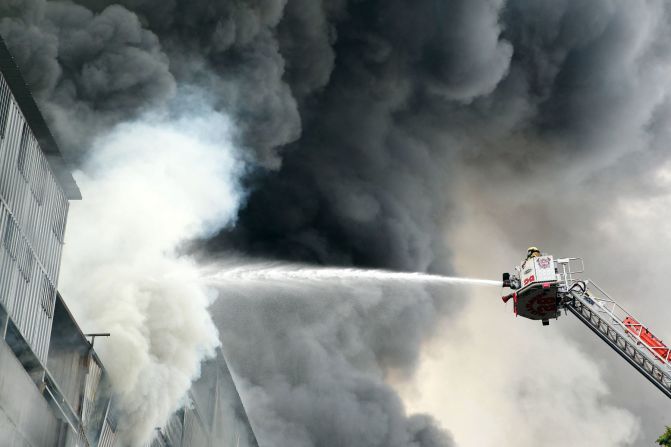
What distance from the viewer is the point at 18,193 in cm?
3000

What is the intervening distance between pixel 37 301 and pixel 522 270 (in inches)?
664

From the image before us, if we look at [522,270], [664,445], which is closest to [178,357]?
[522,270]

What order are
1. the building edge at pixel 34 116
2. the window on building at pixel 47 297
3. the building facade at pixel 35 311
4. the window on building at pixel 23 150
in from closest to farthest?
the building facade at pixel 35 311 < the window on building at pixel 23 150 < the building edge at pixel 34 116 < the window on building at pixel 47 297

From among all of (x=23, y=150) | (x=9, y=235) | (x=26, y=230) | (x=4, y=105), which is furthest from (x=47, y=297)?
(x=4, y=105)

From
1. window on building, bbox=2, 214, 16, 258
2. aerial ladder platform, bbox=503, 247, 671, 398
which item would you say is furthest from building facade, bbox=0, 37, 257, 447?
aerial ladder platform, bbox=503, 247, 671, 398

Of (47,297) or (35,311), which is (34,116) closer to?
(47,297)

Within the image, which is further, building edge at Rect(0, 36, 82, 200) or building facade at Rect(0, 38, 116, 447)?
building edge at Rect(0, 36, 82, 200)

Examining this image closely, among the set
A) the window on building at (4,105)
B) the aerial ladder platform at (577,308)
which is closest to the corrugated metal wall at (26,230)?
the window on building at (4,105)

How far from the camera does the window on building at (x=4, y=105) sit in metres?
28.8

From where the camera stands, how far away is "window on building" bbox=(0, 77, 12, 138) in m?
28.8

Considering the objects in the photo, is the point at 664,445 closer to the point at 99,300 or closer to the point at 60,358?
the point at 60,358

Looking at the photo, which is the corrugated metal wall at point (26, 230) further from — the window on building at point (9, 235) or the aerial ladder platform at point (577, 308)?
the aerial ladder platform at point (577, 308)

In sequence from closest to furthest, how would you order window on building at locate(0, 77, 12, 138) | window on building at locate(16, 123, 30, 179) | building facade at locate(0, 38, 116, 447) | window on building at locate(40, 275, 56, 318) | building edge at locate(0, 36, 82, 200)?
building facade at locate(0, 38, 116, 447) < window on building at locate(0, 77, 12, 138) < window on building at locate(16, 123, 30, 179) < building edge at locate(0, 36, 82, 200) < window on building at locate(40, 275, 56, 318)

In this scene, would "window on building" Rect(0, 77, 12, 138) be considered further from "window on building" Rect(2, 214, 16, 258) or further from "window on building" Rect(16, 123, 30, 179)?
"window on building" Rect(2, 214, 16, 258)
